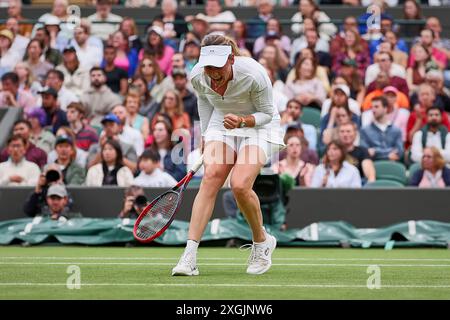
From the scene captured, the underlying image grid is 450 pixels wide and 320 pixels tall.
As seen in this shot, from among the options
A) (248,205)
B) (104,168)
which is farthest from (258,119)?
(104,168)

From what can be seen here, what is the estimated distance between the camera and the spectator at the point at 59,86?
16.2 meters

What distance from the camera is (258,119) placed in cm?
838

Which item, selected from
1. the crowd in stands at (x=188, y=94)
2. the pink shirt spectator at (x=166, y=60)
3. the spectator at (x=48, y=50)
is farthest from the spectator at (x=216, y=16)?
the spectator at (x=48, y=50)

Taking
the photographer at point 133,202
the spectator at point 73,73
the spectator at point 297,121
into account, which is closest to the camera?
the photographer at point 133,202

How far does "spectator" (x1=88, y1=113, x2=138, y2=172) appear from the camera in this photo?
14377mm

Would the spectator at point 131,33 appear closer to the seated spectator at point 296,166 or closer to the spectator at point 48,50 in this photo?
the spectator at point 48,50

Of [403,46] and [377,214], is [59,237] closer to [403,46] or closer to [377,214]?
[377,214]

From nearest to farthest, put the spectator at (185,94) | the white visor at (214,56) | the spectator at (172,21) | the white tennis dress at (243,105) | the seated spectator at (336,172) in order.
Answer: the white visor at (214,56) → the white tennis dress at (243,105) → the seated spectator at (336,172) → the spectator at (185,94) → the spectator at (172,21)

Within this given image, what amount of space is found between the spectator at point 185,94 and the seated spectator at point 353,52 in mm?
2277

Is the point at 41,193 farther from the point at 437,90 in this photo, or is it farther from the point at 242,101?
the point at 437,90

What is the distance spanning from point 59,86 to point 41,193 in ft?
10.4

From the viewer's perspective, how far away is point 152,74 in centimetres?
1633

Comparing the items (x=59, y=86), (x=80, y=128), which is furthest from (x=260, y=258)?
(x=59, y=86)

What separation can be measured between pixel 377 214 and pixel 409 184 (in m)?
0.76
